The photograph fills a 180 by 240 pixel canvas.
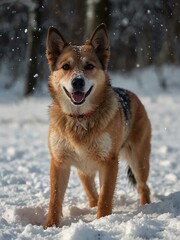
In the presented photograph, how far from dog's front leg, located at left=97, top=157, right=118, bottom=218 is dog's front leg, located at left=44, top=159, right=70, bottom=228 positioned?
409 mm

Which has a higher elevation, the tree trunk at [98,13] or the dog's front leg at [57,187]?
the tree trunk at [98,13]

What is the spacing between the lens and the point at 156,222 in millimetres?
3953

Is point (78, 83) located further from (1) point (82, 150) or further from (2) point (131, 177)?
(2) point (131, 177)

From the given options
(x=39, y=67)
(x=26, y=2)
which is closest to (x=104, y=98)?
(x=26, y=2)

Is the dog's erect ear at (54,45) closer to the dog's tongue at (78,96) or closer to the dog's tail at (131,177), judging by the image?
the dog's tongue at (78,96)

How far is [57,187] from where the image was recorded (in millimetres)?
4703

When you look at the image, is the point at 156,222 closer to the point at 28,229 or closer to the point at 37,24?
the point at 28,229

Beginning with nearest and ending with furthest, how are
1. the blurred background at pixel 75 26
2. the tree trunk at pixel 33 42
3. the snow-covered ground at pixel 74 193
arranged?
the snow-covered ground at pixel 74 193 → the blurred background at pixel 75 26 → the tree trunk at pixel 33 42

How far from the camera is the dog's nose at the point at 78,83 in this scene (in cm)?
445

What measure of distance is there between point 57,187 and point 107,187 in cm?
52

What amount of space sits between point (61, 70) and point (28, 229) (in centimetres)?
175

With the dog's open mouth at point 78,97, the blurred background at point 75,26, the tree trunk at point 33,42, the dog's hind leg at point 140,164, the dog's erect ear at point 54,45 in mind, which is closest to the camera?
the dog's open mouth at point 78,97

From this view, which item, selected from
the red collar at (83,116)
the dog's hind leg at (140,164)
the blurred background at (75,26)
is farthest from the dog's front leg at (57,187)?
the blurred background at (75,26)

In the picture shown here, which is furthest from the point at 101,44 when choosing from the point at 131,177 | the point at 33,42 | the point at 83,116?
the point at 33,42
